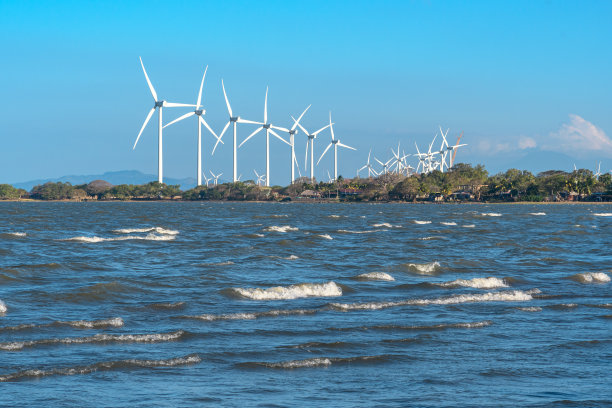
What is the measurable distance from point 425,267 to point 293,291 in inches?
407

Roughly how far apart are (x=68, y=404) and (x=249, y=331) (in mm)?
6849

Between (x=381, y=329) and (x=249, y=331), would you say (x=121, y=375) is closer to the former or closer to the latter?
(x=249, y=331)

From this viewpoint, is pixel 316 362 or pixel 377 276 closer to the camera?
pixel 316 362

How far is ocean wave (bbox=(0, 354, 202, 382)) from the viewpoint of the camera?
1384 centimetres

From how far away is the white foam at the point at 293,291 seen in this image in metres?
24.9

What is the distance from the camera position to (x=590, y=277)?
101ft

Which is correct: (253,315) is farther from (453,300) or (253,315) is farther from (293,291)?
(453,300)

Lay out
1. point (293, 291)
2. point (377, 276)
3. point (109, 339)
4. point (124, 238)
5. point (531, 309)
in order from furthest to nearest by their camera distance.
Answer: point (124, 238), point (377, 276), point (293, 291), point (531, 309), point (109, 339)

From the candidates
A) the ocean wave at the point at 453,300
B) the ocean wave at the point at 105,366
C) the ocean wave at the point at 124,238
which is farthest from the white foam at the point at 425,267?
the ocean wave at the point at 124,238

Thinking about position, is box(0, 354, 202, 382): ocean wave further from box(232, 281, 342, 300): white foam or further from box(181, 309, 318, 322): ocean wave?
box(232, 281, 342, 300): white foam

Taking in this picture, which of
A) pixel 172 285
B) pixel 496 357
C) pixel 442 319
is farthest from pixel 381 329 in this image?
pixel 172 285

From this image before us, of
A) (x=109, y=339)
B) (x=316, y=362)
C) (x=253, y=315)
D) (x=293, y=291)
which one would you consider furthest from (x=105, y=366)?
(x=293, y=291)

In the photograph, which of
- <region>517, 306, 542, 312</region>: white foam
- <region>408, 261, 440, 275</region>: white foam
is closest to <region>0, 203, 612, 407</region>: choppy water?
<region>517, 306, 542, 312</region>: white foam

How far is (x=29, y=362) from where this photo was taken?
1488 cm
